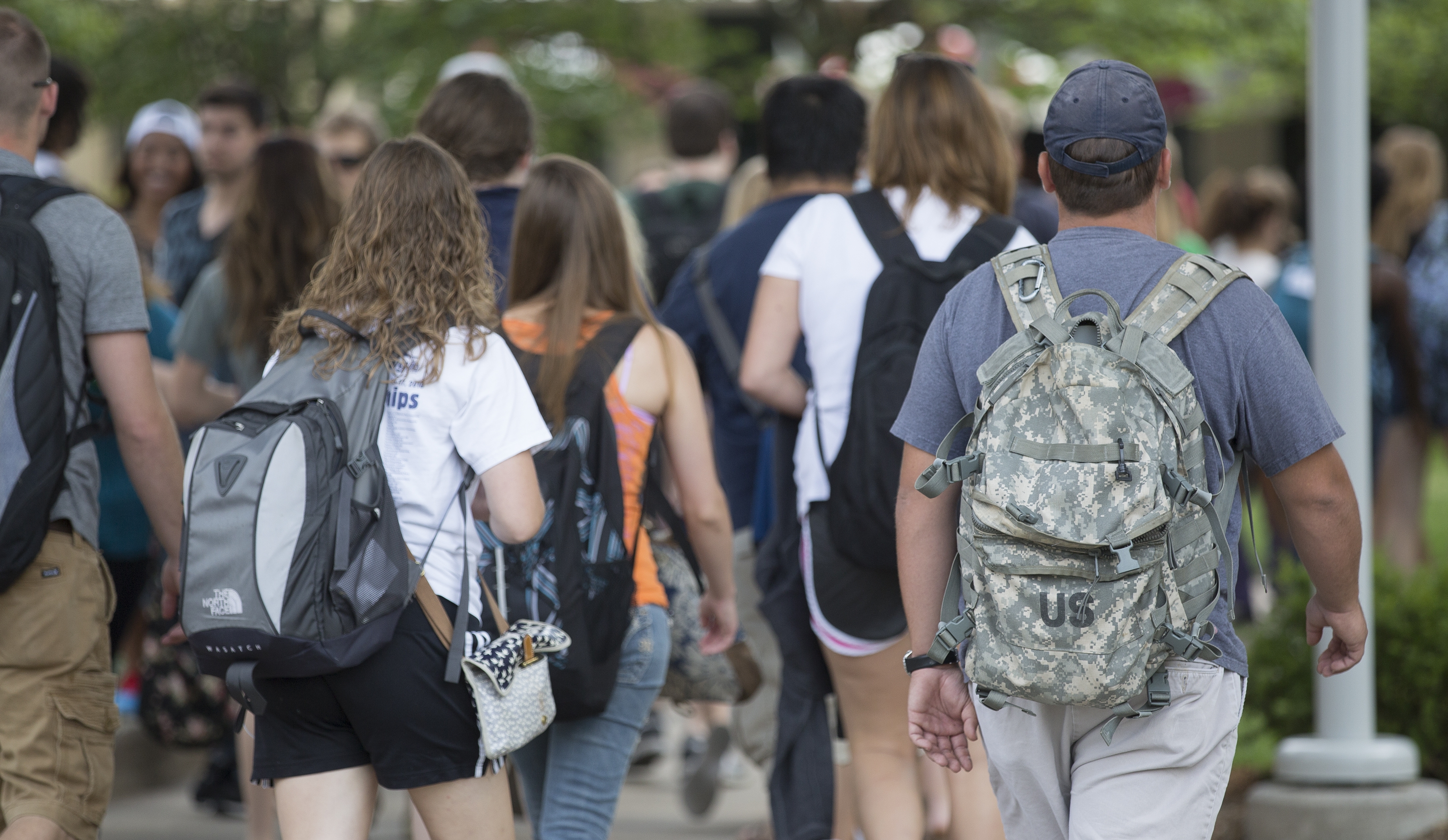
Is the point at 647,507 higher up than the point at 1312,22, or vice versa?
the point at 1312,22

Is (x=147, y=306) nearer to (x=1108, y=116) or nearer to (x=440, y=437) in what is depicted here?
(x=440, y=437)

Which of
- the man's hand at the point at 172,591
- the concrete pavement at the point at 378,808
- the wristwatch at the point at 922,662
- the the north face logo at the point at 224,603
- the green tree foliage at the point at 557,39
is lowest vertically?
the concrete pavement at the point at 378,808

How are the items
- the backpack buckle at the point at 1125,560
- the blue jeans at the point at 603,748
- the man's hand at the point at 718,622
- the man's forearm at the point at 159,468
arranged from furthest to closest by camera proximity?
the man's hand at the point at 718,622 < the blue jeans at the point at 603,748 < the man's forearm at the point at 159,468 < the backpack buckle at the point at 1125,560

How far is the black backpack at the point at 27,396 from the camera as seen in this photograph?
3428 millimetres

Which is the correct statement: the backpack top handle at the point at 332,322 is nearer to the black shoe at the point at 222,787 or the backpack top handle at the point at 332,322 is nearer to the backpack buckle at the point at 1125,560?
the backpack buckle at the point at 1125,560

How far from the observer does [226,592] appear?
112 inches

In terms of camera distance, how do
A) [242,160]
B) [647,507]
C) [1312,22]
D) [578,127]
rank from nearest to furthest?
[647,507]
[1312,22]
[242,160]
[578,127]

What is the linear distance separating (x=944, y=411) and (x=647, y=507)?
123 cm

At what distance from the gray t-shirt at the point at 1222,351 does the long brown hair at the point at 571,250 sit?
119 centimetres

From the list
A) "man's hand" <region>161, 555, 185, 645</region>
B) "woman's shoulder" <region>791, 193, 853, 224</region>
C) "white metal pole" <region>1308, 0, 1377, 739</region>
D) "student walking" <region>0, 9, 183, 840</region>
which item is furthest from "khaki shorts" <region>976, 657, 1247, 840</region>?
"white metal pole" <region>1308, 0, 1377, 739</region>

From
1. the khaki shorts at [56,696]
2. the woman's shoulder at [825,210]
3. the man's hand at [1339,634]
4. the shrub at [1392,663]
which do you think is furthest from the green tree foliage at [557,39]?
the man's hand at [1339,634]

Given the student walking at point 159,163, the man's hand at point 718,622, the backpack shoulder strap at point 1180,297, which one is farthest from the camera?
the student walking at point 159,163

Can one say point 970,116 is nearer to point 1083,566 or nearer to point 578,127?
point 1083,566

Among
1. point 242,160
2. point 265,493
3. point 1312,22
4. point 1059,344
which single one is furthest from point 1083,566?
point 242,160
